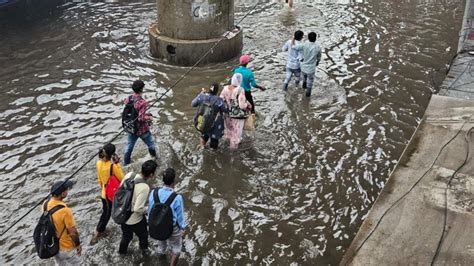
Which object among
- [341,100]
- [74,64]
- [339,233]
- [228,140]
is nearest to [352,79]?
[341,100]

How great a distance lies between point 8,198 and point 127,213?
3165 mm

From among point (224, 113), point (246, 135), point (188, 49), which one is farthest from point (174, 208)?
point (188, 49)

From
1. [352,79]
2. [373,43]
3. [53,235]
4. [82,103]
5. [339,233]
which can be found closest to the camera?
[53,235]

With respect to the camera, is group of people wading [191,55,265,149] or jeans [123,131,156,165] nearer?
jeans [123,131,156,165]

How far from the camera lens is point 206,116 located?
8180 millimetres

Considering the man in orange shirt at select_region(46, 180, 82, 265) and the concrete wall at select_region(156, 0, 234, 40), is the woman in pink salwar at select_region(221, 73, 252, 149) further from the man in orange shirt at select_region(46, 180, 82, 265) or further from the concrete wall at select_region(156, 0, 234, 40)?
the concrete wall at select_region(156, 0, 234, 40)

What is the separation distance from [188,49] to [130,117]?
5434 millimetres

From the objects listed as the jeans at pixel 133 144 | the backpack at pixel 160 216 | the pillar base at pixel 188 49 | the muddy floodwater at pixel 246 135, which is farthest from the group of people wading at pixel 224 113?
the pillar base at pixel 188 49

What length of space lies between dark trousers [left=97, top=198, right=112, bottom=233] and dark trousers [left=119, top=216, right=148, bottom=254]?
50 centimetres

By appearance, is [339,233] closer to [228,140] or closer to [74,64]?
[228,140]

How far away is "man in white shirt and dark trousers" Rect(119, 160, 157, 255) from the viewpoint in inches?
222

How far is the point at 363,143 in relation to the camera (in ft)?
30.5

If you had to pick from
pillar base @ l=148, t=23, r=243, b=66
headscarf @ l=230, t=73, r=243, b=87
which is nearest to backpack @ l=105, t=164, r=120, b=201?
headscarf @ l=230, t=73, r=243, b=87

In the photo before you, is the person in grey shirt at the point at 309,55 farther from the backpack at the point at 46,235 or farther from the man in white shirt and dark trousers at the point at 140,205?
the backpack at the point at 46,235
